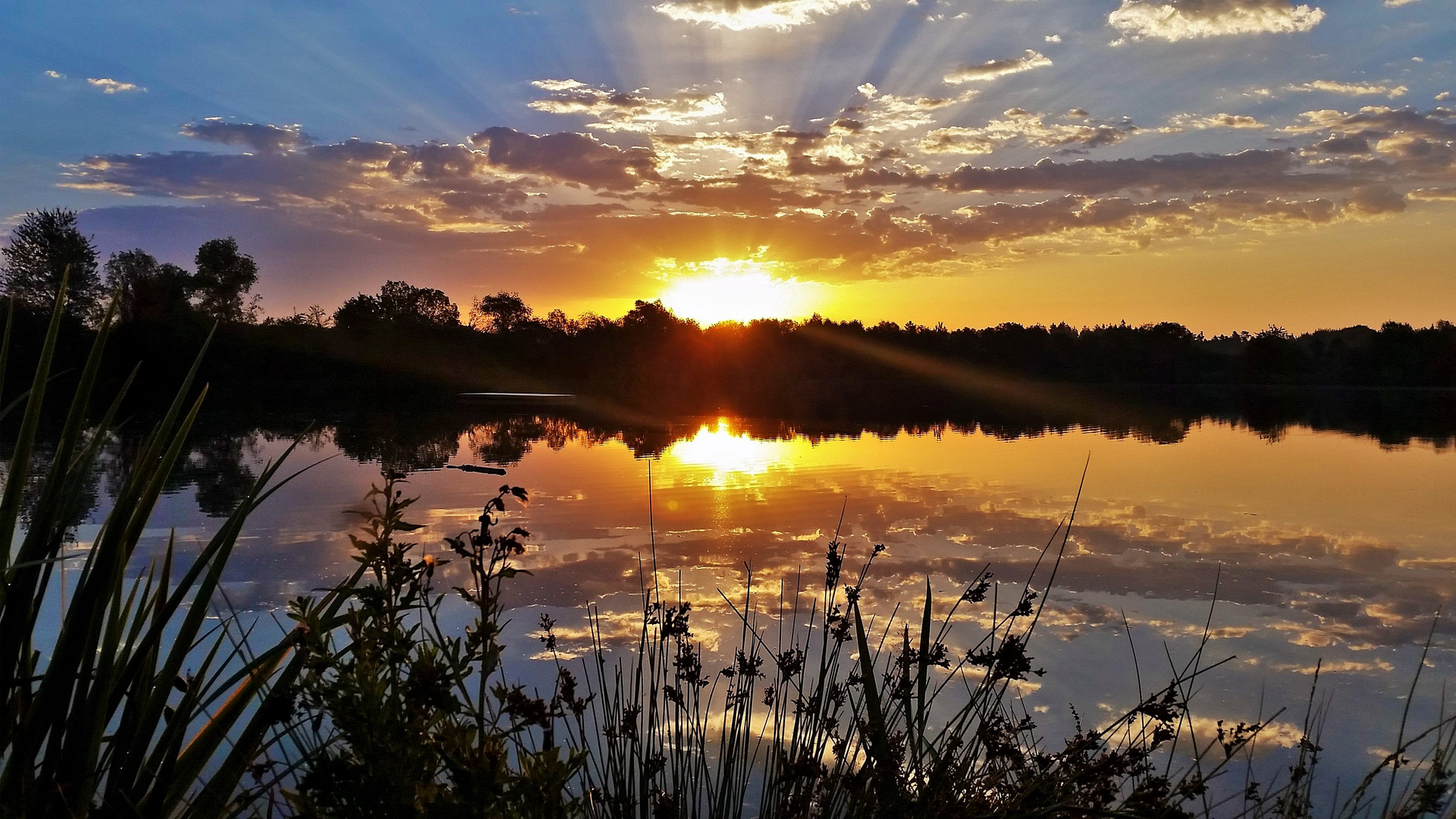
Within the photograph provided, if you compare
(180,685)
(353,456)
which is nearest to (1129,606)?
(180,685)

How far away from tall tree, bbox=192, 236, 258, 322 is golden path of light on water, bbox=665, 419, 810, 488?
1534 inches

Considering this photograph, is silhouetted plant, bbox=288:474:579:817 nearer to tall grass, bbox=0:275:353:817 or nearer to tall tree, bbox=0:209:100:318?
tall grass, bbox=0:275:353:817

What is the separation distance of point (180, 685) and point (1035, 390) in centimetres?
4713

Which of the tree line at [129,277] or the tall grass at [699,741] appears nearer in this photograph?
the tall grass at [699,741]

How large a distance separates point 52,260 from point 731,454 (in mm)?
37363

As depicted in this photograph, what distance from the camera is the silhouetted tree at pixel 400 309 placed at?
57.5m

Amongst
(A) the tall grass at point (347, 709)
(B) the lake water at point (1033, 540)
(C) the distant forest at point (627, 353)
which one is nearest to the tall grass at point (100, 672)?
(A) the tall grass at point (347, 709)

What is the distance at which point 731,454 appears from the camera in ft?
48.4

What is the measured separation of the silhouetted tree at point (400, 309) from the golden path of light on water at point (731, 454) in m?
42.3

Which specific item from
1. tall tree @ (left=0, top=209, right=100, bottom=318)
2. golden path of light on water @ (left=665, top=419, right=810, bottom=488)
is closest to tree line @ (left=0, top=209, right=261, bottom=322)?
tall tree @ (left=0, top=209, right=100, bottom=318)

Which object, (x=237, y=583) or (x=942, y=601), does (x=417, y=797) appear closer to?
(x=942, y=601)

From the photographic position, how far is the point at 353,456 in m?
13.9

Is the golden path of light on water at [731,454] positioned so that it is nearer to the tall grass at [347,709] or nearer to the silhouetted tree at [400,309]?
the tall grass at [347,709]

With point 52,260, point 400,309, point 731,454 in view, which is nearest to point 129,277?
point 52,260
